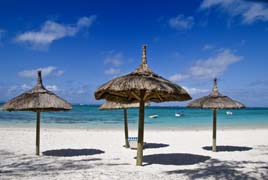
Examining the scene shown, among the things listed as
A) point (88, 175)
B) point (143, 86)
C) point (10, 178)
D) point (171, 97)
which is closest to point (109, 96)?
point (171, 97)

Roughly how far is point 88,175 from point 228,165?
3599 mm

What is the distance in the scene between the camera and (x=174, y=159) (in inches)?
360

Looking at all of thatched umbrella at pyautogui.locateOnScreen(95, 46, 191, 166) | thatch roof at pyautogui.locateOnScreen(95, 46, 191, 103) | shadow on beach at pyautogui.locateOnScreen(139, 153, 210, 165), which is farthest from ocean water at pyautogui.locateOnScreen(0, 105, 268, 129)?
thatch roof at pyautogui.locateOnScreen(95, 46, 191, 103)

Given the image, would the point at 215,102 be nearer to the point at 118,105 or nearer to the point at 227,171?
the point at 118,105

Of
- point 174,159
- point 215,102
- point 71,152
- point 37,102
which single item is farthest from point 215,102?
point 37,102

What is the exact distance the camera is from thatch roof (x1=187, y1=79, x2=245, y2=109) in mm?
10250

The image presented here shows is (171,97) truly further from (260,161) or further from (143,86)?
(260,161)

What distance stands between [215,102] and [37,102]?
5304 millimetres

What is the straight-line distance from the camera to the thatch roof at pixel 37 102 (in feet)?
29.3

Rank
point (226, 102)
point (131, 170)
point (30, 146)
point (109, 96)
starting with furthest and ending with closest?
point (30, 146)
point (226, 102)
point (109, 96)
point (131, 170)

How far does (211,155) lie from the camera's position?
10.1 metres

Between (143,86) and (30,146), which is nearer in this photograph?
(143,86)

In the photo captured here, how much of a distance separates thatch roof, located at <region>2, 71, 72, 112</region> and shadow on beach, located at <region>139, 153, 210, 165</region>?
9.13 feet

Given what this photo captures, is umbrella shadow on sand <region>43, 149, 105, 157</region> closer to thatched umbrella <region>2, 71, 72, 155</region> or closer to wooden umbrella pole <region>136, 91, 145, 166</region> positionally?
thatched umbrella <region>2, 71, 72, 155</region>
